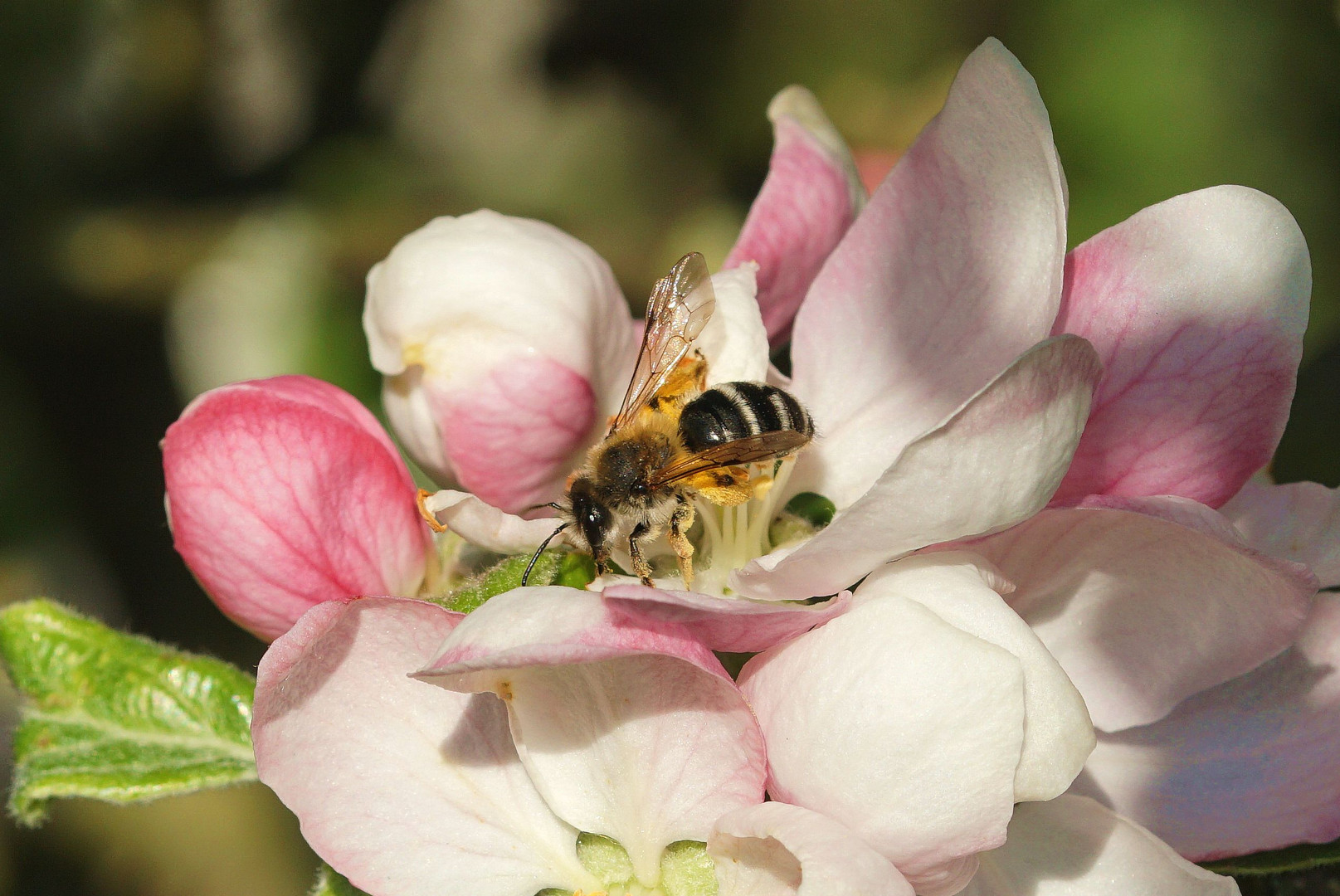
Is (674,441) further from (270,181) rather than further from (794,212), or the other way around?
(270,181)

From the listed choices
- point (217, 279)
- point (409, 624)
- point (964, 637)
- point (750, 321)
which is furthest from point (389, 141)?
point (964, 637)

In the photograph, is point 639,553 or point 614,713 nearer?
point 614,713

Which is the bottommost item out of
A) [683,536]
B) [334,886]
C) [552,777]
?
[334,886]

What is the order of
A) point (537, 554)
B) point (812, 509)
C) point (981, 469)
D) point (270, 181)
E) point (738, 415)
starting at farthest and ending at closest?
point (270, 181), point (812, 509), point (738, 415), point (537, 554), point (981, 469)

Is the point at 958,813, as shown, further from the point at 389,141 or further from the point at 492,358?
the point at 389,141

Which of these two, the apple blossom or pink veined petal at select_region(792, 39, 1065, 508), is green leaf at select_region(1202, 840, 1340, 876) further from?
pink veined petal at select_region(792, 39, 1065, 508)

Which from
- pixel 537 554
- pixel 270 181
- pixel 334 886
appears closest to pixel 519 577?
pixel 537 554
